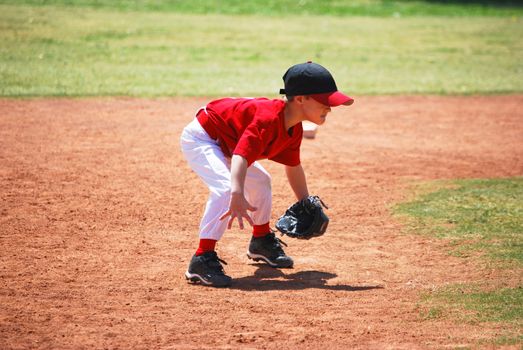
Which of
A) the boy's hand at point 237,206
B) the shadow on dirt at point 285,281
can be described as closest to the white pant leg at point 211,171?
the boy's hand at point 237,206

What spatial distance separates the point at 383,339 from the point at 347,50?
39.5 ft

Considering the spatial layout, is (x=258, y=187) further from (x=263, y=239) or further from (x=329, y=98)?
(x=329, y=98)

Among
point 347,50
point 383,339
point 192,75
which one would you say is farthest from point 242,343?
point 347,50

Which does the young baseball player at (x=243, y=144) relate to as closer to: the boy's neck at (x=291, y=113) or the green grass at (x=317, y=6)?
the boy's neck at (x=291, y=113)

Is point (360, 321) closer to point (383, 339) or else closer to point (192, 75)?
point (383, 339)

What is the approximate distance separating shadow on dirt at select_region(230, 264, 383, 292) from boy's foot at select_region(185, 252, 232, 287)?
3.3 inches

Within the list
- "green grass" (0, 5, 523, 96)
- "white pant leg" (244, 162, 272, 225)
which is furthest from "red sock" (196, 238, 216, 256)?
"green grass" (0, 5, 523, 96)

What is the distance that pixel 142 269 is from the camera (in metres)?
5.33

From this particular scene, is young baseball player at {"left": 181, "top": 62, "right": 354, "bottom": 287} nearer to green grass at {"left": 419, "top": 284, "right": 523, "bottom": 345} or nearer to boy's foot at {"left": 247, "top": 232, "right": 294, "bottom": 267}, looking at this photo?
boy's foot at {"left": 247, "top": 232, "right": 294, "bottom": 267}

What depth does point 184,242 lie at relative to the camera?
5.95 meters

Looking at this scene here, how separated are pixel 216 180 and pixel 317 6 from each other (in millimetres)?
17789

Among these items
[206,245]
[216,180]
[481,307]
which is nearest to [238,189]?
[216,180]

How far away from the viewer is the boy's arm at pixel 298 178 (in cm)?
534

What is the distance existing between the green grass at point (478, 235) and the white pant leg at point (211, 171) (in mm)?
1312
